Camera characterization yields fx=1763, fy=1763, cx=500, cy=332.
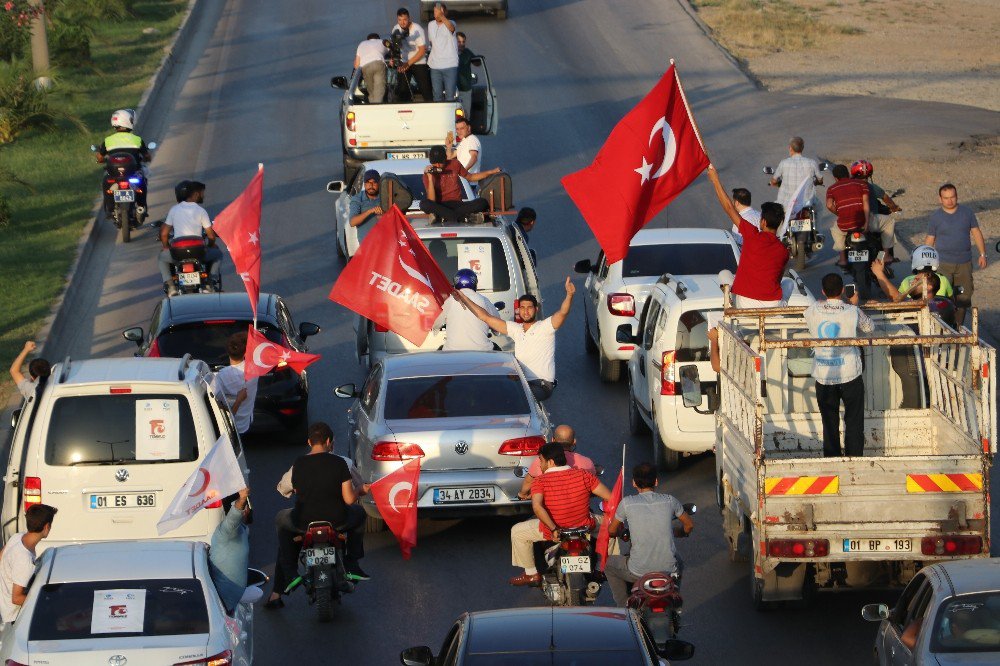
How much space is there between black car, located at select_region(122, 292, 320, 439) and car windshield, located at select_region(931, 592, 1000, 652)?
886 cm

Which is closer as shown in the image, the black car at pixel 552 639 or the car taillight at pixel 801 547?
the black car at pixel 552 639

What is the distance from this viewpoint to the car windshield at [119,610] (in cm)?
925

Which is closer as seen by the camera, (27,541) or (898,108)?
(27,541)

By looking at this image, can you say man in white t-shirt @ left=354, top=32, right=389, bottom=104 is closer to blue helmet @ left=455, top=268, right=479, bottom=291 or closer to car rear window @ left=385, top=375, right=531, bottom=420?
blue helmet @ left=455, top=268, right=479, bottom=291

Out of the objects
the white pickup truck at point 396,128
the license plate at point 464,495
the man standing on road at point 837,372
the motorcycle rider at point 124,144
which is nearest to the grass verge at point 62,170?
the motorcycle rider at point 124,144

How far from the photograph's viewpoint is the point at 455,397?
14.4 m

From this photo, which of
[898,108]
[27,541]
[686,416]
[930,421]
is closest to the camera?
[27,541]

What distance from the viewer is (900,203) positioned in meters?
27.5

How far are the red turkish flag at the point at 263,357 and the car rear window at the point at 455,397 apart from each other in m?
1.45

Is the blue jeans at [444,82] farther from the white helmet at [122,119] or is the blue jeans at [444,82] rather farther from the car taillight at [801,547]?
the car taillight at [801,547]

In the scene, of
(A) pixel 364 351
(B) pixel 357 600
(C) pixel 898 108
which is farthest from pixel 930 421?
(C) pixel 898 108

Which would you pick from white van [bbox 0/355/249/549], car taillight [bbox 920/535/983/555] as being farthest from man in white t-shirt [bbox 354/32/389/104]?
car taillight [bbox 920/535/983/555]

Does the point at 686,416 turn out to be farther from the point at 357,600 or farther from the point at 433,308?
the point at 357,600

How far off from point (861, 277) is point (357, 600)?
1084cm
